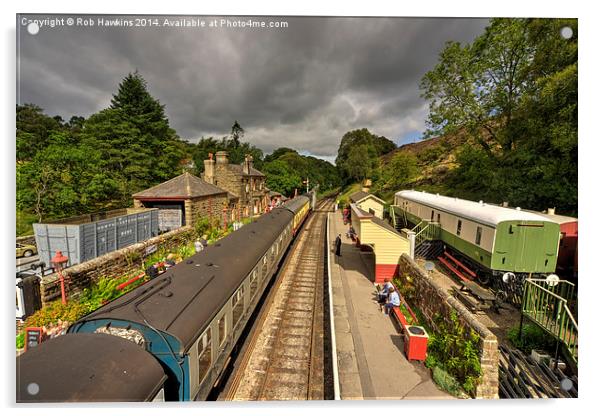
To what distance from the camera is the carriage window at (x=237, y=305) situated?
690cm

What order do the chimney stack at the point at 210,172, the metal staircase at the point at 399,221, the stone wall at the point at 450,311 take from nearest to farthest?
1. the stone wall at the point at 450,311
2. the metal staircase at the point at 399,221
3. the chimney stack at the point at 210,172

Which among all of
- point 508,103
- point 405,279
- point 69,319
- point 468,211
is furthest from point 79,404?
point 508,103

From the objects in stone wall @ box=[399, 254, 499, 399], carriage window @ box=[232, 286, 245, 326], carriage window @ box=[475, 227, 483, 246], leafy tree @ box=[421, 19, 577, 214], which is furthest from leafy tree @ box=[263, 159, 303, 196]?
carriage window @ box=[232, 286, 245, 326]

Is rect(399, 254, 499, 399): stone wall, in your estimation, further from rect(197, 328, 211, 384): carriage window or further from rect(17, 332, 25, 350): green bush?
rect(17, 332, 25, 350): green bush

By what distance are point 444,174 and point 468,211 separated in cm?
2357

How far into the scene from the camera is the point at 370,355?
7.57m

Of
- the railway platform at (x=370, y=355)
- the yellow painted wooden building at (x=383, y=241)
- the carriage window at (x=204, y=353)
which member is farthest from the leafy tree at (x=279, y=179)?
the carriage window at (x=204, y=353)

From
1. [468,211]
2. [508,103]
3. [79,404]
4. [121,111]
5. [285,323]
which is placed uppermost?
[121,111]

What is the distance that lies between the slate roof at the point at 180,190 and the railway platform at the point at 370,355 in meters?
12.4

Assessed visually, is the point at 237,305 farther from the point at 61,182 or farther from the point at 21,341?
the point at 61,182

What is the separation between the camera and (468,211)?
1341 centimetres

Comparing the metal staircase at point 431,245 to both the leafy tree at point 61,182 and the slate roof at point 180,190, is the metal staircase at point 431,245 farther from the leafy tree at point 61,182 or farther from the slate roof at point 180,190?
the leafy tree at point 61,182

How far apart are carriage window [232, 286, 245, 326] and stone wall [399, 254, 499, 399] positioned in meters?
5.84

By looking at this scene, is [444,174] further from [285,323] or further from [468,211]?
[285,323]
